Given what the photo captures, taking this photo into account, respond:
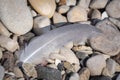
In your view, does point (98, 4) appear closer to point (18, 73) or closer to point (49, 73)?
point (49, 73)

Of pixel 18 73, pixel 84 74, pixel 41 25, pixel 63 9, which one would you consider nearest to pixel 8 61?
pixel 18 73

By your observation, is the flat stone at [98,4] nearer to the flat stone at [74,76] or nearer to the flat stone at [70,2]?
the flat stone at [70,2]

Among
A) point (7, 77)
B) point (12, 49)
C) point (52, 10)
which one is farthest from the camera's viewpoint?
point (52, 10)

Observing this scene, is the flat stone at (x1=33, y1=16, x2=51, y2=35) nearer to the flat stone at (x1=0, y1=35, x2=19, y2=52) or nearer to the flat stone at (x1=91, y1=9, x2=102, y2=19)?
the flat stone at (x1=0, y1=35, x2=19, y2=52)

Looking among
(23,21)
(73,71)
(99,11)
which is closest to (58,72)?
(73,71)

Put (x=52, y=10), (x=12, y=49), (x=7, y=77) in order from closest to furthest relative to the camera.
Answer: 1. (x=7, y=77)
2. (x=12, y=49)
3. (x=52, y=10)

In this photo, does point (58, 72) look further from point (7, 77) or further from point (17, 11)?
point (17, 11)
